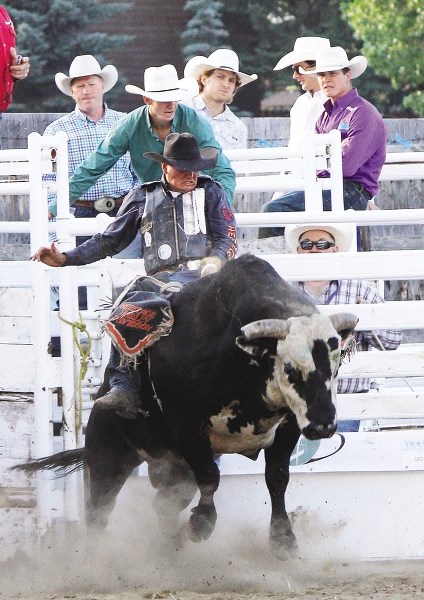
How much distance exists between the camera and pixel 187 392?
5391 millimetres

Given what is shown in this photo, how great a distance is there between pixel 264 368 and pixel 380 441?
1.27 meters

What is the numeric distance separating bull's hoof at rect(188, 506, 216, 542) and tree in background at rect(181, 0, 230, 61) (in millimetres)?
13367

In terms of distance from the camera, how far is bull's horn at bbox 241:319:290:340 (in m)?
4.91

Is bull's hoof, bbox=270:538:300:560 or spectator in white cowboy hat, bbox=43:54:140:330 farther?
spectator in white cowboy hat, bbox=43:54:140:330

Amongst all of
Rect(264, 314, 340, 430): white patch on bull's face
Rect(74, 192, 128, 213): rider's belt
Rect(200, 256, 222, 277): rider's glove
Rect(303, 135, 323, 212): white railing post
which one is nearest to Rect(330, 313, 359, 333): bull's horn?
Rect(264, 314, 340, 430): white patch on bull's face

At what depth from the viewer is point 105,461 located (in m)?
5.98

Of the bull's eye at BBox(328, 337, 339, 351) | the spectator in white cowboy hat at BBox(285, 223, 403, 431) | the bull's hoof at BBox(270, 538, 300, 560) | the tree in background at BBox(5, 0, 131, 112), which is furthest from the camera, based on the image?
the tree in background at BBox(5, 0, 131, 112)

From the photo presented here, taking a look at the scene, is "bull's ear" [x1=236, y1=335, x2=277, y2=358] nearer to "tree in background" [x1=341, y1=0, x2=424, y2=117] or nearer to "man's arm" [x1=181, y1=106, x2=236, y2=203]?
"man's arm" [x1=181, y1=106, x2=236, y2=203]

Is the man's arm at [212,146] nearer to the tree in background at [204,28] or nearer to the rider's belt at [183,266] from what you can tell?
the rider's belt at [183,266]

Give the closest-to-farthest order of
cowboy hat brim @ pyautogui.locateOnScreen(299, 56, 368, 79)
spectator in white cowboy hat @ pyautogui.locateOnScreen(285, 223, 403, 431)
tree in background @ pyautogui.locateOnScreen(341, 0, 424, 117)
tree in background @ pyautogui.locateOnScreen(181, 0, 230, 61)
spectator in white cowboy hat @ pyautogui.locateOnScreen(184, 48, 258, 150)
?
1. spectator in white cowboy hat @ pyautogui.locateOnScreen(285, 223, 403, 431)
2. cowboy hat brim @ pyautogui.locateOnScreen(299, 56, 368, 79)
3. spectator in white cowboy hat @ pyautogui.locateOnScreen(184, 48, 258, 150)
4. tree in background @ pyautogui.locateOnScreen(341, 0, 424, 117)
5. tree in background @ pyautogui.locateOnScreen(181, 0, 230, 61)

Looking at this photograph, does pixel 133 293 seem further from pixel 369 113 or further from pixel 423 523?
pixel 369 113

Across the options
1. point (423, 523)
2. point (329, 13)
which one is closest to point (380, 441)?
point (423, 523)

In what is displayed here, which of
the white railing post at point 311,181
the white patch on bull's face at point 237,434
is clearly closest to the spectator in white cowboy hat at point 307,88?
the white railing post at point 311,181

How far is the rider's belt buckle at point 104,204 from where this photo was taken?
8008 mm
